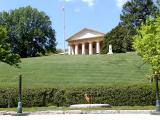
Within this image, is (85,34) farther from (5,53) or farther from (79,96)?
(79,96)

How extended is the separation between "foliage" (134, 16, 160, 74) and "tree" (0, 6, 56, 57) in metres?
72.7

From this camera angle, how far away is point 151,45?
36.9 meters

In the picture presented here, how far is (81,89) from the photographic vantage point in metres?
27.9

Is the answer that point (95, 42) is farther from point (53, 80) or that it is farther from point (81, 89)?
point (81, 89)

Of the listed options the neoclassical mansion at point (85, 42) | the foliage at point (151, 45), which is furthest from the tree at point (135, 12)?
the foliage at point (151, 45)

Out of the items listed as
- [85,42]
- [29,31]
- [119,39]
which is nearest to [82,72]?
[119,39]

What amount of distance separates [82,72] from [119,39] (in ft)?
170

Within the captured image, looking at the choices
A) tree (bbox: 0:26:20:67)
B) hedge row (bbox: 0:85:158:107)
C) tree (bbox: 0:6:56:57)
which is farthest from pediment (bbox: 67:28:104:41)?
hedge row (bbox: 0:85:158:107)

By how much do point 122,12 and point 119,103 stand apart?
69460mm

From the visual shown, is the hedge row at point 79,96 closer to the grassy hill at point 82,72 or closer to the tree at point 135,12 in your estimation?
the grassy hill at point 82,72

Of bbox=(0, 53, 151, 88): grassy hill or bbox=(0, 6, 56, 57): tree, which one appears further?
bbox=(0, 6, 56, 57): tree

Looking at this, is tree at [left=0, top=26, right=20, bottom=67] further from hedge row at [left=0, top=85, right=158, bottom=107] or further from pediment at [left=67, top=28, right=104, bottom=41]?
pediment at [left=67, top=28, right=104, bottom=41]

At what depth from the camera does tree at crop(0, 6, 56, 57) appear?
110250mm

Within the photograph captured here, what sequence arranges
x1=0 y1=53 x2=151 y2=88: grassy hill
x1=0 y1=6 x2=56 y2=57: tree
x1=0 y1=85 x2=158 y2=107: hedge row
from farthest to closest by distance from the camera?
1. x1=0 y1=6 x2=56 y2=57: tree
2. x1=0 y1=53 x2=151 y2=88: grassy hill
3. x1=0 y1=85 x2=158 y2=107: hedge row
